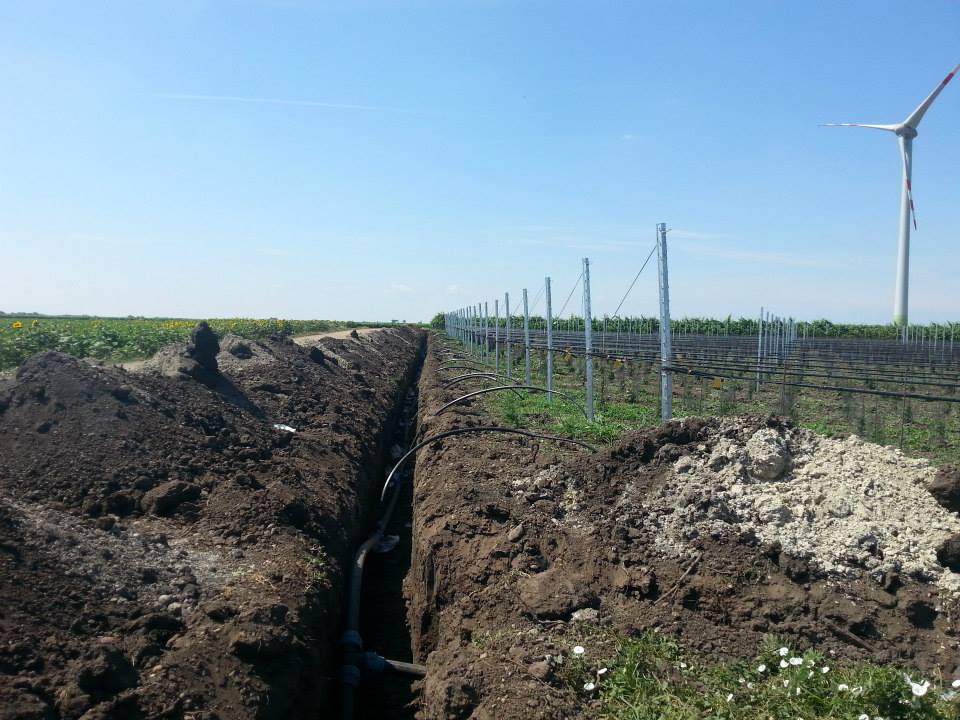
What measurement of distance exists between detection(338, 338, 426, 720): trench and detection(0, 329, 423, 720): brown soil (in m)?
0.35

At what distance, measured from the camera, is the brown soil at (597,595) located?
13.9ft

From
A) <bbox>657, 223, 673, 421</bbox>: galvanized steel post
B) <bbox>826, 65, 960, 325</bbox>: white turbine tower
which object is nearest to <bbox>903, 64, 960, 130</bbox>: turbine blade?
<bbox>826, 65, 960, 325</bbox>: white turbine tower

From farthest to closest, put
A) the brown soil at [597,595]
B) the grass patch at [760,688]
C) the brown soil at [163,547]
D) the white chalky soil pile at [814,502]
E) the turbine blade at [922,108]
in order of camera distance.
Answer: the turbine blade at [922,108]
the white chalky soil pile at [814,502]
the brown soil at [597,595]
the brown soil at [163,547]
the grass patch at [760,688]

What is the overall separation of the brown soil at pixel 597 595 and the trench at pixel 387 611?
0.23 meters

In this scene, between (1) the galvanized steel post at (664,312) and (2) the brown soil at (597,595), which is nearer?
(2) the brown soil at (597,595)

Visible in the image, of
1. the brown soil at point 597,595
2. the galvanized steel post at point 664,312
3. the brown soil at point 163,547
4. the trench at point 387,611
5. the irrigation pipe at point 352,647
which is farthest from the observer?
the galvanized steel post at point 664,312

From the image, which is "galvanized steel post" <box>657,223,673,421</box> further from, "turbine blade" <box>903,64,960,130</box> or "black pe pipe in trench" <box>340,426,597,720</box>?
"turbine blade" <box>903,64,960,130</box>

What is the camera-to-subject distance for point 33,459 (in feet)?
21.9

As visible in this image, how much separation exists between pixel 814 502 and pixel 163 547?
5.19 m

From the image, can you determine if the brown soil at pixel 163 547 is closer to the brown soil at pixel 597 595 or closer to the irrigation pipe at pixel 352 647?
the irrigation pipe at pixel 352 647

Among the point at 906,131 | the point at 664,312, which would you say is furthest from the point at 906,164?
the point at 664,312

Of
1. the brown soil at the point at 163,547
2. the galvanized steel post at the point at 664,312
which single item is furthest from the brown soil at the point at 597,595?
the galvanized steel post at the point at 664,312

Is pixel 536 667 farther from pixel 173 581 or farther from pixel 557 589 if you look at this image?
pixel 173 581

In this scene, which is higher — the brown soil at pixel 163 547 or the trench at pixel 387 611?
the brown soil at pixel 163 547
